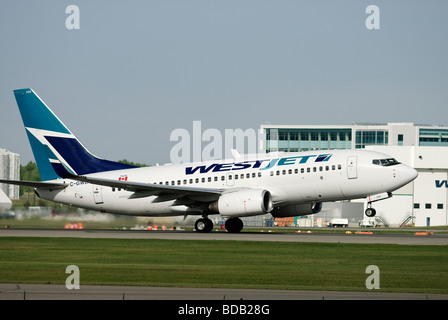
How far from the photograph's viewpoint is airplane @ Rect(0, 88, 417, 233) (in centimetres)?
4650

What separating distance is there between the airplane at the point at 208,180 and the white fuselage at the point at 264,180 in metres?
0.06

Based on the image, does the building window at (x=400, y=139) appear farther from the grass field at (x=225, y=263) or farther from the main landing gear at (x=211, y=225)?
the grass field at (x=225, y=263)

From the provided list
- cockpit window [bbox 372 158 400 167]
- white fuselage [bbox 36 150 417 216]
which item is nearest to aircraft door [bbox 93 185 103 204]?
white fuselage [bbox 36 150 417 216]

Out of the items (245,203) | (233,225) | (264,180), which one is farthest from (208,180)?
(245,203)

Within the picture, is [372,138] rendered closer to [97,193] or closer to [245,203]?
[97,193]

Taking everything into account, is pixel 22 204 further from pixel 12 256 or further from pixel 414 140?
pixel 414 140

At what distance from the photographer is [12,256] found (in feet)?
106

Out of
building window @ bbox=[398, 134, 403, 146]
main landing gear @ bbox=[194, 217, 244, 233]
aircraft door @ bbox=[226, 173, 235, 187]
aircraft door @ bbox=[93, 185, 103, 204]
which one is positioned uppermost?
building window @ bbox=[398, 134, 403, 146]

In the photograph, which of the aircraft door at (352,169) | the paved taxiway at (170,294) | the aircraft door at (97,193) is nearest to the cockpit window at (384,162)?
the aircraft door at (352,169)

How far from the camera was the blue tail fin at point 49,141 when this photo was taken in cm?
5338

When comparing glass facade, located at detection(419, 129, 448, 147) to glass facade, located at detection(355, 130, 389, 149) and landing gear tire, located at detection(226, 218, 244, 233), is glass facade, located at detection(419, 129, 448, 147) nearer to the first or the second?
glass facade, located at detection(355, 130, 389, 149)

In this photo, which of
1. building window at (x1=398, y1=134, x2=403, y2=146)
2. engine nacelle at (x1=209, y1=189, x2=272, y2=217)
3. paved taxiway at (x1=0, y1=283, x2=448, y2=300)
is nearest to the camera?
paved taxiway at (x1=0, y1=283, x2=448, y2=300)

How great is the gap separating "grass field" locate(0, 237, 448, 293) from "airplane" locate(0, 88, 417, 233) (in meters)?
6.95
